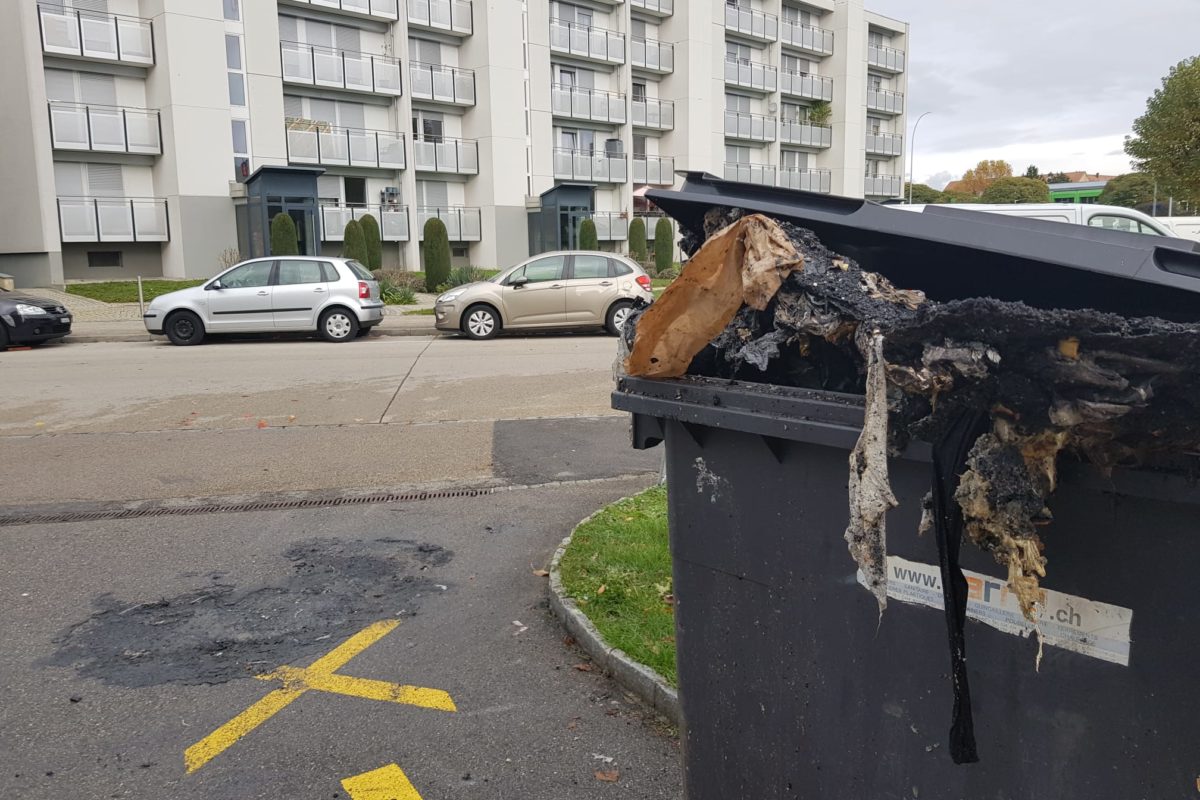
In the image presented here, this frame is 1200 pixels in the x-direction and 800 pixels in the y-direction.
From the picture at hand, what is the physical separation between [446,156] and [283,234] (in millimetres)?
11622

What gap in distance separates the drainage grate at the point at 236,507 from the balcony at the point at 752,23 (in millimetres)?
43673

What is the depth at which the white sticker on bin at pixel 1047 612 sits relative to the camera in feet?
5.58

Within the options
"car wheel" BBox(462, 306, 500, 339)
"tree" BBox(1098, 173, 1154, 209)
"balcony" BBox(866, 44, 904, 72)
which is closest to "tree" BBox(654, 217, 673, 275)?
"car wheel" BBox(462, 306, 500, 339)

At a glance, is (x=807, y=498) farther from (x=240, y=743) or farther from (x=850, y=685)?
(x=240, y=743)

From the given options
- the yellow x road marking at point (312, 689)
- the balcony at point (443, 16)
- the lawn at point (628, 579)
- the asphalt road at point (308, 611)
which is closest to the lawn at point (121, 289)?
the balcony at point (443, 16)

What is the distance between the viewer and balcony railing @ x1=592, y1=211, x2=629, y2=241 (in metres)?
40.5

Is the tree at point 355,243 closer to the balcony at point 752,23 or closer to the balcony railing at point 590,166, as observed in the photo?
the balcony railing at point 590,166

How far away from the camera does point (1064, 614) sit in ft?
5.73

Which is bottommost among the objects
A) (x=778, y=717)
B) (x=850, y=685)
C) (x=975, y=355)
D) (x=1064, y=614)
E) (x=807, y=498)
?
(x=778, y=717)

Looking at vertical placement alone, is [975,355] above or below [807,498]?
above

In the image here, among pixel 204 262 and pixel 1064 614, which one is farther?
pixel 204 262

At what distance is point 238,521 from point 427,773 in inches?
131

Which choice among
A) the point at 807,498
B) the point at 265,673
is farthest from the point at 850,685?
the point at 265,673

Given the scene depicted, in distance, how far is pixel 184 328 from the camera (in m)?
16.2
